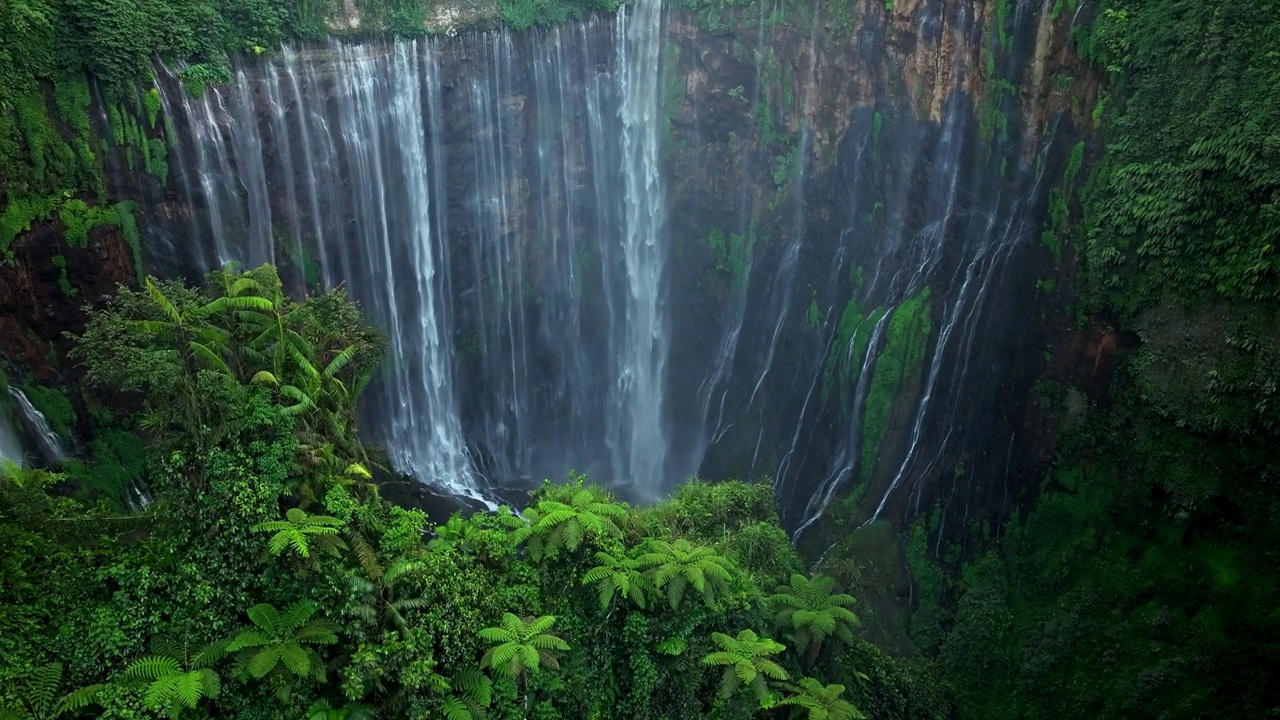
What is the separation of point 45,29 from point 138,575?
11.3 meters

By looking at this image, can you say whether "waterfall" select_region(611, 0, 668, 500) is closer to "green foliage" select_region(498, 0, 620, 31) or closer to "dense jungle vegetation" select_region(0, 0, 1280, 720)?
"green foliage" select_region(498, 0, 620, 31)

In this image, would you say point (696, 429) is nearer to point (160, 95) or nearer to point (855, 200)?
point (855, 200)

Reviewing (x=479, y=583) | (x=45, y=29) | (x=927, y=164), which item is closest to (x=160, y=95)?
(x=45, y=29)

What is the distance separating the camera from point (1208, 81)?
1259 cm

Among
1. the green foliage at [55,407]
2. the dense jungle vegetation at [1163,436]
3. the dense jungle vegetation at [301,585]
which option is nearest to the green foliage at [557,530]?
the dense jungle vegetation at [301,585]

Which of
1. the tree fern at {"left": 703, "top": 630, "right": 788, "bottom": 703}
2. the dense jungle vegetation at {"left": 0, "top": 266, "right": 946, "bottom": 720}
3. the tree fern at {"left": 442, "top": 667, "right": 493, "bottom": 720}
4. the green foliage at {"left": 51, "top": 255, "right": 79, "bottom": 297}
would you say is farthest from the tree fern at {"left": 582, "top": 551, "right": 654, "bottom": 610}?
the green foliage at {"left": 51, "top": 255, "right": 79, "bottom": 297}

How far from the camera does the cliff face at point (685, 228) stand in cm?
1574

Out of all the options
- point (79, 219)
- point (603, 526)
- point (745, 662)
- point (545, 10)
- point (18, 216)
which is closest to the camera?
point (745, 662)

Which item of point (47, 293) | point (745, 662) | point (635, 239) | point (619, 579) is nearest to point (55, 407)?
point (47, 293)

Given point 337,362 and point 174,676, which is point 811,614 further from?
point 174,676

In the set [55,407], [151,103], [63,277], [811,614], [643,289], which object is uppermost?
[151,103]

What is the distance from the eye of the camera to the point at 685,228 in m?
21.8

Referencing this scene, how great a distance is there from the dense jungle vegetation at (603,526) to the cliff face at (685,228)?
82cm

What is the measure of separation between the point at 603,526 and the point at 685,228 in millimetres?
14168
